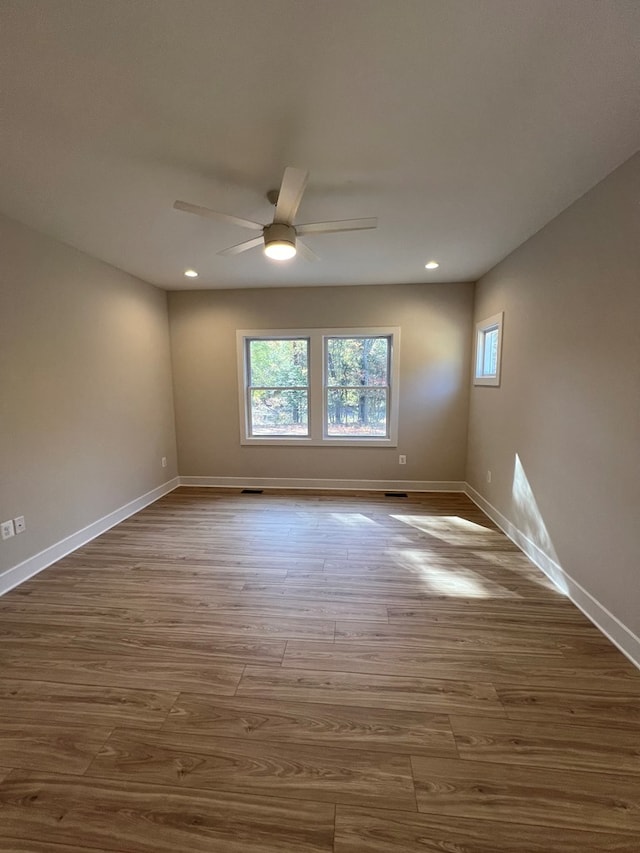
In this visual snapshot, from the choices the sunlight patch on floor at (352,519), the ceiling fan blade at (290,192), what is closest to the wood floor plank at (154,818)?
the sunlight patch on floor at (352,519)

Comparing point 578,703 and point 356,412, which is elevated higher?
point 356,412

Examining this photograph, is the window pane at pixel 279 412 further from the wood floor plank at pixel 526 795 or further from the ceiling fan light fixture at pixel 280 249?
the wood floor plank at pixel 526 795

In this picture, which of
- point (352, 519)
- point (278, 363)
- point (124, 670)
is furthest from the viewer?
point (278, 363)

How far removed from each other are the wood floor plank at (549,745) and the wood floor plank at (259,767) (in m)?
0.31

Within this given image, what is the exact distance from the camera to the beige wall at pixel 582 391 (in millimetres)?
1816

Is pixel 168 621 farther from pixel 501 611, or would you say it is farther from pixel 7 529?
pixel 501 611

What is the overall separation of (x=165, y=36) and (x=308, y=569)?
2.86 metres

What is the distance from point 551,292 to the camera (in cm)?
253

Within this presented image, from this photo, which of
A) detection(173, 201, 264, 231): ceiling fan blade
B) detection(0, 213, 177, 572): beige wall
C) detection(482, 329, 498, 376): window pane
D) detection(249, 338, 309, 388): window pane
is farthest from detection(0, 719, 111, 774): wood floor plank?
detection(482, 329, 498, 376): window pane

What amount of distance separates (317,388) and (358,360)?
64 cm

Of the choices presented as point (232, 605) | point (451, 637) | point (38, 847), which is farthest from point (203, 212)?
point (451, 637)

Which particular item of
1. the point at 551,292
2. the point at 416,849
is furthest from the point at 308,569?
the point at 551,292

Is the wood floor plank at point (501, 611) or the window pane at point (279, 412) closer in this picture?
the wood floor plank at point (501, 611)

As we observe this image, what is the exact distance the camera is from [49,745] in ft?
4.46
